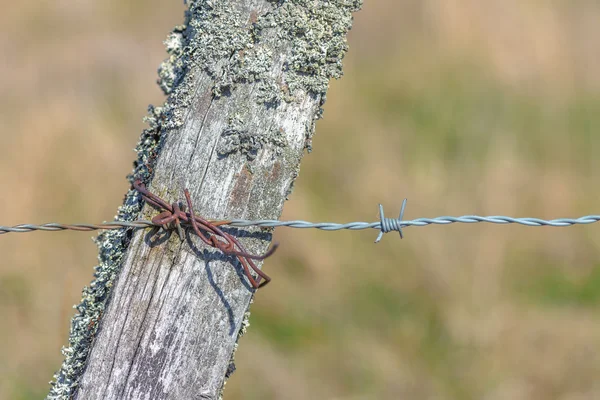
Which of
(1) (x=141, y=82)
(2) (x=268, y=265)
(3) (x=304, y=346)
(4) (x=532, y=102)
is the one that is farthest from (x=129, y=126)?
(4) (x=532, y=102)

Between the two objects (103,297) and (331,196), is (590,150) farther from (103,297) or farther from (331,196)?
(103,297)

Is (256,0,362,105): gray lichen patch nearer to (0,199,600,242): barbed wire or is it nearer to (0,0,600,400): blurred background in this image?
(0,199,600,242): barbed wire

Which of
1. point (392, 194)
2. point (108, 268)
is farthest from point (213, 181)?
point (392, 194)

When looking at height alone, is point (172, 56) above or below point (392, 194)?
below

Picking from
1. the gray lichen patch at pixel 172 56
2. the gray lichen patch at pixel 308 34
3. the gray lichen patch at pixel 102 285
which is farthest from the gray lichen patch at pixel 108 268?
the gray lichen patch at pixel 308 34

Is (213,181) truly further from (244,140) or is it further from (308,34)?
(308,34)

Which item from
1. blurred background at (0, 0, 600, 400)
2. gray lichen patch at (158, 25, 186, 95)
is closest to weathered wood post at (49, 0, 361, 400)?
gray lichen patch at (158, 25, 186, 95)

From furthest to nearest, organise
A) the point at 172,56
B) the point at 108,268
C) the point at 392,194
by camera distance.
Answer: the point at 392,194 → the point at 172,56 → the point at 108,268

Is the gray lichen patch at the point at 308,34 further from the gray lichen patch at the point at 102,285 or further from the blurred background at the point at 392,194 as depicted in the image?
the blurred background at the point at 392,194
